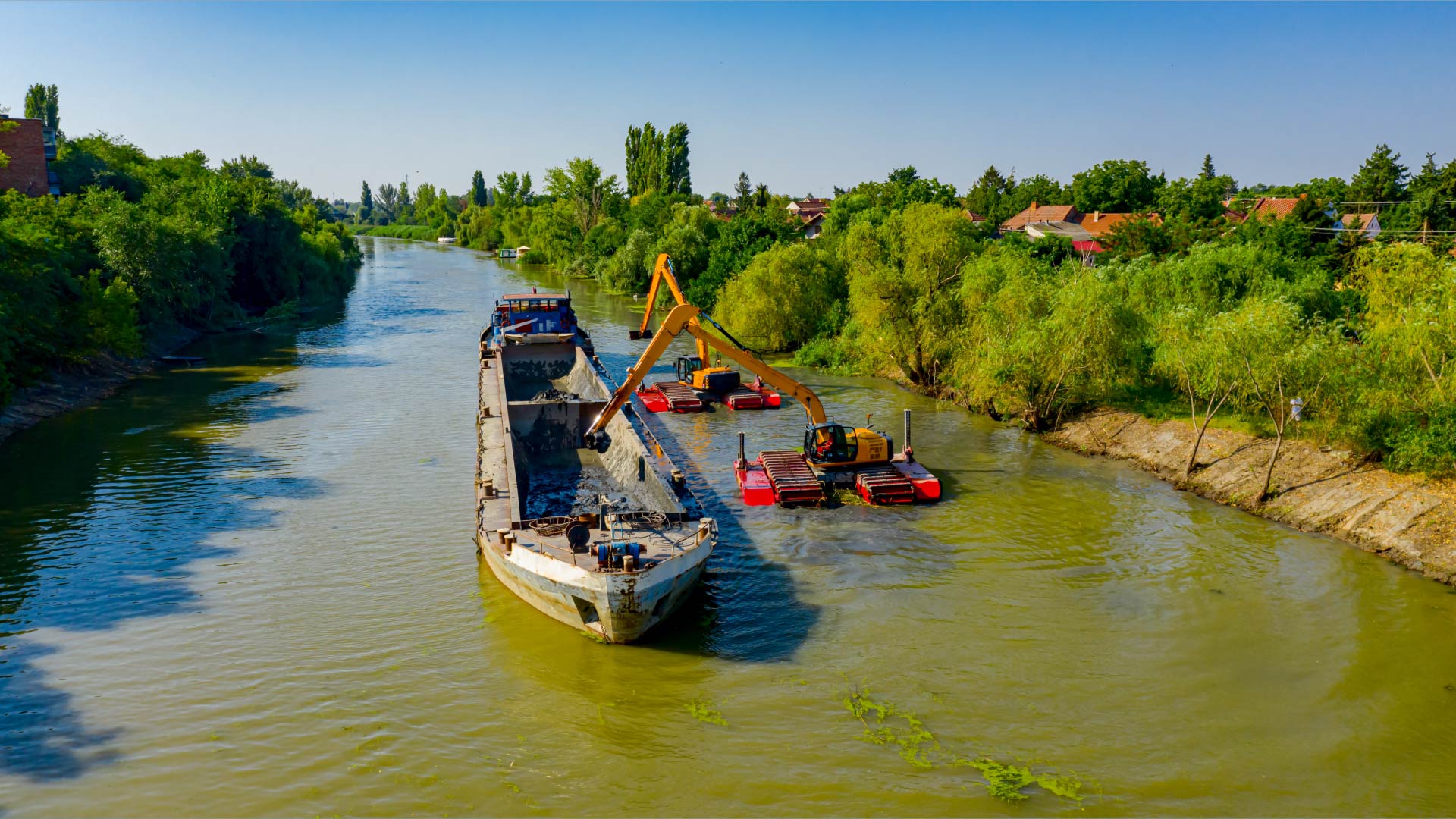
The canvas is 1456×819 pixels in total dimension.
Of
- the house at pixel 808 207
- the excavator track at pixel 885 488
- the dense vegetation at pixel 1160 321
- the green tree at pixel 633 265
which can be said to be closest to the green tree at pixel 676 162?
the house at pixel 808 207

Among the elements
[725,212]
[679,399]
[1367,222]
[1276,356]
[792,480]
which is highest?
[725,212]

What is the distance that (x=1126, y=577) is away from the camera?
2073cm

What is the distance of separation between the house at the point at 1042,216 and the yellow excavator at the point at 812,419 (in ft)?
216

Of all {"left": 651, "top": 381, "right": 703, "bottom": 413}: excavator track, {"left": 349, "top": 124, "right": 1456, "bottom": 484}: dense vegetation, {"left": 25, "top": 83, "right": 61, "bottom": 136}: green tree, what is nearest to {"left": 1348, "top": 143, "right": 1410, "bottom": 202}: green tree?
{"left": 349, "top": 124, "right": 1456, "bottom": 484}: dense vegetation

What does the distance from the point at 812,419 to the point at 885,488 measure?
420 cm

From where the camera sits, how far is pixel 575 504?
2434 centimetres

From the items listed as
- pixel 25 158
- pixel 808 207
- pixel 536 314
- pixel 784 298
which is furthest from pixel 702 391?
pixel 808 207

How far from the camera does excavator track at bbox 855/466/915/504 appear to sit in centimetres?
2533

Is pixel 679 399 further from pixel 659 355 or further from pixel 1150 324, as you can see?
pixel 1150 324

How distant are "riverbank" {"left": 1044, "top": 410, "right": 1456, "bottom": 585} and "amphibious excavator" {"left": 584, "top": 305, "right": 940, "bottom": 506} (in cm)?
790

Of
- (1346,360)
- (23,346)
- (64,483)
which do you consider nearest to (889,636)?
(1346,360)

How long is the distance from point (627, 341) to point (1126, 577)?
39.0 metres

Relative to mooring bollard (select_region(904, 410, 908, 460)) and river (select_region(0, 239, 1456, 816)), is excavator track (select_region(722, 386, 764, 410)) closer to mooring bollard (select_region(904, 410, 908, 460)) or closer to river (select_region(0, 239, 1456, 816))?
mooring bollard (select_region(904, 410, 908, 460))

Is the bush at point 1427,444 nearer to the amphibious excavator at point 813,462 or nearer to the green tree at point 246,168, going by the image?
the amphibious excavator at point 813,462
